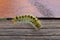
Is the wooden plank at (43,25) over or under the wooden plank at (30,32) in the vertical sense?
over

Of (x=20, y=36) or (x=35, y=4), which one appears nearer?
(x=20, y=36)

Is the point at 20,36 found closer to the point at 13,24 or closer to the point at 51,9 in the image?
the point at 13,24

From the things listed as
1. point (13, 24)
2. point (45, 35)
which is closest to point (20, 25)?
point (13, 24)

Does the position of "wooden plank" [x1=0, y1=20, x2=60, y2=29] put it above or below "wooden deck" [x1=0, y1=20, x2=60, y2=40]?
above

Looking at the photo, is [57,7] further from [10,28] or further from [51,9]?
[10,28]

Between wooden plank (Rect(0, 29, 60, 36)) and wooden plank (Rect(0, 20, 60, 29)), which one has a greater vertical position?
wooden plank (Rect(0, 20, 60, 29))

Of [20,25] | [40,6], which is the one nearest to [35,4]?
[40,6]

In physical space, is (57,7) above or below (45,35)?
above
